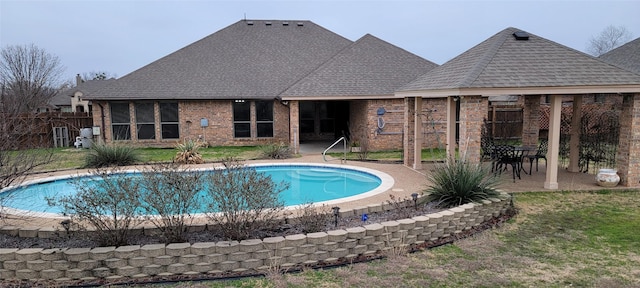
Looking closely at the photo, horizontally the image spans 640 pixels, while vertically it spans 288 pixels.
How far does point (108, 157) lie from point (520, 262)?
12.7 meters

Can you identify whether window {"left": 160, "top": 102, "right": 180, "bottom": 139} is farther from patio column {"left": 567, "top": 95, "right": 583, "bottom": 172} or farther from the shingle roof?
patio column {"left": 567, "top": 95, "right": 583, "bottom": 172}

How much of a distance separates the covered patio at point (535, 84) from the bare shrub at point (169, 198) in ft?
18.6

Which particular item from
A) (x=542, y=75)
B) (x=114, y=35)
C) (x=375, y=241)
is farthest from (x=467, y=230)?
(x=114, y=35)

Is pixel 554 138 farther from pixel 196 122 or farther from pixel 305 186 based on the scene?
pixel 196 122

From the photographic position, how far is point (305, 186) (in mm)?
11492

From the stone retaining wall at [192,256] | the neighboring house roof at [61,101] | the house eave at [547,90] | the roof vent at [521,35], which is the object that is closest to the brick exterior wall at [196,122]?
the roof vent at [521,35]

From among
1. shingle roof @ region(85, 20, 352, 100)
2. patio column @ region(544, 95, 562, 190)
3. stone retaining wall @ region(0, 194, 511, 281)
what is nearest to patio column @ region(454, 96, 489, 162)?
patio column @ region(544, 95, 562, 190)

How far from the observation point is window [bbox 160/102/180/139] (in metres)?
18.8

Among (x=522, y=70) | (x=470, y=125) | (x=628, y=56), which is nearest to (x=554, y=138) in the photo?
(x=522, y=70)

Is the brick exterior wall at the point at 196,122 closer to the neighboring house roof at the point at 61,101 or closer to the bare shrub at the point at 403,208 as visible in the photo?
the bare shrub at the point at 403,208

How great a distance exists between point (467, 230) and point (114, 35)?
121 ft

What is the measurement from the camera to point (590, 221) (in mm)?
7141

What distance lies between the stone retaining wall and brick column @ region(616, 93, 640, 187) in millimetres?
7250

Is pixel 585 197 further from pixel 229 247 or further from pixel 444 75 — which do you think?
pixel 229 247
